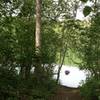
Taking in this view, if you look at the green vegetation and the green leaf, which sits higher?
the green leaf

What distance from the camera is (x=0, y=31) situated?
5297 millimetres

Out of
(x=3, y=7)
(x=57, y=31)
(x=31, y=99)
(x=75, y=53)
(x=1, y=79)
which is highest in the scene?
(x=3, y=7)

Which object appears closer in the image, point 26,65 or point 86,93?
point 26,65

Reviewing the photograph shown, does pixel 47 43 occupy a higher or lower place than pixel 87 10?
lower

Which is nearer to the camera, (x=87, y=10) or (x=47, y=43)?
(x=87, y=10)

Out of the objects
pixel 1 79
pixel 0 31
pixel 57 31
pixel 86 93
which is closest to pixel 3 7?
pixel 0 31

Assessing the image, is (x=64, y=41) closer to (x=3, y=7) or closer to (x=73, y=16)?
(x=73, y=16)

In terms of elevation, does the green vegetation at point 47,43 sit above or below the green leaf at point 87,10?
below

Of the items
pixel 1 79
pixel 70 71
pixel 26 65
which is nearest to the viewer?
pixel 1 79

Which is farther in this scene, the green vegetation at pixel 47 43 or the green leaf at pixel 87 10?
the green vegetation at pixel 47 43

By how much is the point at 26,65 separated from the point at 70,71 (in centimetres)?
1580

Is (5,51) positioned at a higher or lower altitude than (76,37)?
higher

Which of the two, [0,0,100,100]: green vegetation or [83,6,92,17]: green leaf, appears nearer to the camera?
[83,6,92,17]: green leaf

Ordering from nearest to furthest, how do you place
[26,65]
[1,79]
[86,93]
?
[1,79] → [26,65] → [86,93]
